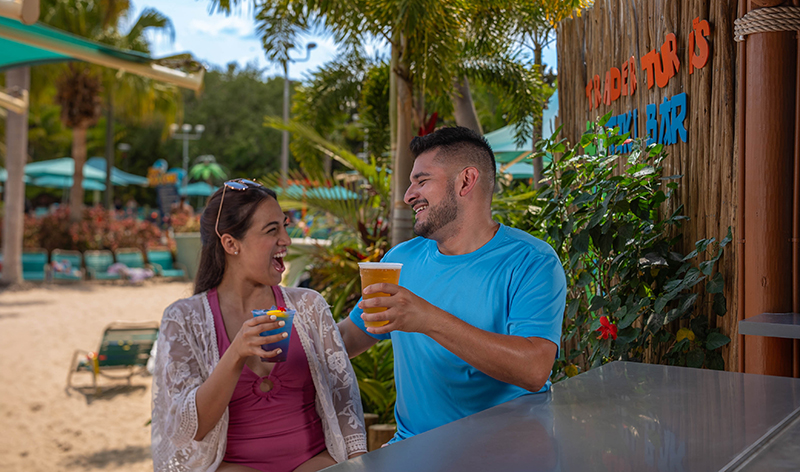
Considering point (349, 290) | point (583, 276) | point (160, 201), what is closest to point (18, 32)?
point (349, 290)

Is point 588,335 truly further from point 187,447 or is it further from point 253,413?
point 187,447

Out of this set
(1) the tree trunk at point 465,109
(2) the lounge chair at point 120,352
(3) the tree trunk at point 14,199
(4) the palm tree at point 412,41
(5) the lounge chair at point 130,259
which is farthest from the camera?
(5) the lounge chair at point 130,259

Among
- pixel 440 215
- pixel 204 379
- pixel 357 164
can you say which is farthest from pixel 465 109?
pixel 204 379

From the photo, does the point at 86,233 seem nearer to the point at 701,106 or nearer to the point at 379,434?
the point at 379,434

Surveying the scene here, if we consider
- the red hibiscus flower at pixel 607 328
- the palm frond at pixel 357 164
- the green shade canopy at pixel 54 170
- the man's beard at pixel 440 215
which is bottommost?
the red hibiscus flower at pixel 607 328

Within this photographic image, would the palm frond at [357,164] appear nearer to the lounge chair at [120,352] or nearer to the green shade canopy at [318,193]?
the green shade canopy at [318,193]

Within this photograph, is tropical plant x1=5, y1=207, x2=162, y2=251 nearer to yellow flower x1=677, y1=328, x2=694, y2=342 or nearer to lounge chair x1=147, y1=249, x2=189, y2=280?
lounge chair x1=147, y1=249, x2=189, y2=280

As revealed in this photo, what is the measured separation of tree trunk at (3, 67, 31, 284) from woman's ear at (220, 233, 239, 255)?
1326 centimetres

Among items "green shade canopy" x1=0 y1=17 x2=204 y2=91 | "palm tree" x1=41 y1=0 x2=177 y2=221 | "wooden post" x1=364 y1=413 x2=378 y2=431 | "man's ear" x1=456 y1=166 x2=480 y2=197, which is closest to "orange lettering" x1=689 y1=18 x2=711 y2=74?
"man's ear" x1=456 y1=166 x2=480 y2=197

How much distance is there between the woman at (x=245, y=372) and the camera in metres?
2.06

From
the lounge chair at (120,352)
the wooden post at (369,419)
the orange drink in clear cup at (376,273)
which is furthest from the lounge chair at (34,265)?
the orange drink in clear cup at (376,273)

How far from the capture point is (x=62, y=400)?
22.2 ft

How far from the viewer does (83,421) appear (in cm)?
621

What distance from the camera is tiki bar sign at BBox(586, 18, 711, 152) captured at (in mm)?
2746
